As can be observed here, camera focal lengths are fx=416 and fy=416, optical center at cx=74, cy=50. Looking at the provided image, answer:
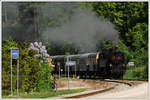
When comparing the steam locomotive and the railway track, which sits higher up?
the steam locomotive

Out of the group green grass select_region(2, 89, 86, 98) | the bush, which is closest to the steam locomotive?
the bush

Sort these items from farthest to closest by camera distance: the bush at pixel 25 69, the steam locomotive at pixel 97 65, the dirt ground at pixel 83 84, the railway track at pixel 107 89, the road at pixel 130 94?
1. the steam locomotive at pixel 97 65
2. the dirt ground at pixel 83 84
3. the bush at pixel 25 69
4. the road at pixel 130 94
5. the railway track at pixel 107 89

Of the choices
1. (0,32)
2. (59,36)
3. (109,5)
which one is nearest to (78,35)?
(59,36)

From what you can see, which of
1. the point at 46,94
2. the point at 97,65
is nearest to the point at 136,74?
the point at 97,65

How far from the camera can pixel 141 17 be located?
68.0ft

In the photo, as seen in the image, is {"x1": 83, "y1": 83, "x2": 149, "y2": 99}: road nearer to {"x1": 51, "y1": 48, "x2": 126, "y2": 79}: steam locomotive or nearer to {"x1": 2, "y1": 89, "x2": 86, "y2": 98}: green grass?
{"x1": 2, "y1": 89, "x2": 86, "y2": 98}: green grass

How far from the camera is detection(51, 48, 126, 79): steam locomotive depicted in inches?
894

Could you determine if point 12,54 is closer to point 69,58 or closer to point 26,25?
point 26,25

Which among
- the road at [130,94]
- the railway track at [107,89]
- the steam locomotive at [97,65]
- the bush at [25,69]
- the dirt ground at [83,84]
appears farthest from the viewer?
the steam locomotive at [97,65]

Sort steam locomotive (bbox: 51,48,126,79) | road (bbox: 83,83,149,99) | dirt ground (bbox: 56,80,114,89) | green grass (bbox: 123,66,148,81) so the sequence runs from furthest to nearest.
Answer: steam locomotive (bbox: 51,48,126,79) < dirt ground (bbox: 56,80,114,89) < green grass (bbox: 123,66,148,81) < road (bbox: 83,83,149,99)

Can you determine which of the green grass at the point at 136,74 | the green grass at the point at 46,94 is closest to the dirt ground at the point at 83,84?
the green grass at the point at 46,94

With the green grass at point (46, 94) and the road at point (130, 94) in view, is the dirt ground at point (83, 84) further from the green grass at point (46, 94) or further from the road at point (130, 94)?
the road at point (130, 94)

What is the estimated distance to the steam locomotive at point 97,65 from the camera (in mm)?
22719

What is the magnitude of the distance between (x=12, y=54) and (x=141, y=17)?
662 centimetres
